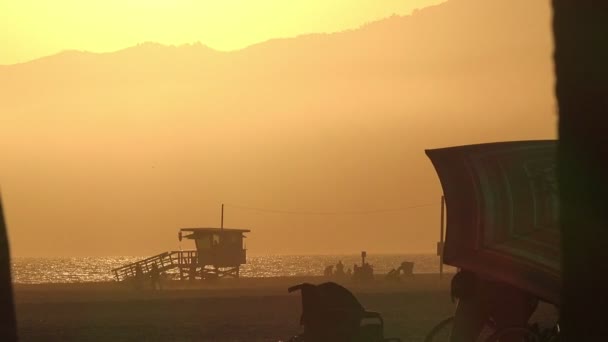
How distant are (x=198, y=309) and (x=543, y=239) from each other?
25537 millimetres

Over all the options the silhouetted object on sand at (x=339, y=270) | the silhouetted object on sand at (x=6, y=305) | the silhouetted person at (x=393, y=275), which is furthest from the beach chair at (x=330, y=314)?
the silhouetted object on sand at (x=339, y=270)

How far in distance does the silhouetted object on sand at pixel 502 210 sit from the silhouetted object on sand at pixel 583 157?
11.6ft

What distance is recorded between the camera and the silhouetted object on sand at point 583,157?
6562 mm

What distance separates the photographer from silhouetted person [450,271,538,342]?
10586 millimetres

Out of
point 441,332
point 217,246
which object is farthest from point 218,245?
point 441,332

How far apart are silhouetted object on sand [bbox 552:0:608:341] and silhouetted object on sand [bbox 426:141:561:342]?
3.52m

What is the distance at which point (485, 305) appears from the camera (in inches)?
420

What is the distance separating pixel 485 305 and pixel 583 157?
4243mm

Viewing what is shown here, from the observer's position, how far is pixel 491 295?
10648mm

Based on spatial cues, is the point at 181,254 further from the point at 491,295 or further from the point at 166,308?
the point at 491,295

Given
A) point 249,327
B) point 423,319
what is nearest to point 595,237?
point 249,327

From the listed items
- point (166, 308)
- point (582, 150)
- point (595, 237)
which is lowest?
point (166, 308)

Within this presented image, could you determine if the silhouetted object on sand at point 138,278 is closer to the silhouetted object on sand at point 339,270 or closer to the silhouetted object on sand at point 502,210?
the silhouetted object on sand at point 339,270

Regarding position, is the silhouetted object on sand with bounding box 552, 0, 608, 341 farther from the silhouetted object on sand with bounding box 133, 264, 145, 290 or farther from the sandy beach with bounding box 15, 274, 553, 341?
the silhouetted object on sand with bounding box 133, 264, 145, 290
